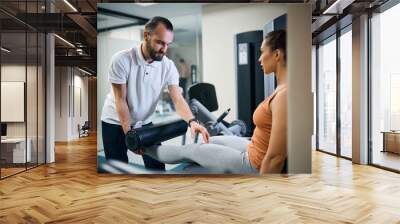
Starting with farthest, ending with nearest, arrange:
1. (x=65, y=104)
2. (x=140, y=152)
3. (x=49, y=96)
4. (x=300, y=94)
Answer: (x=65, y=104) → (x=49, y=96) → (x=140, y=152) → (x=300, y=94)

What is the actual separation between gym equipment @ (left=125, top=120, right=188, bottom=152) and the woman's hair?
69.7 inches

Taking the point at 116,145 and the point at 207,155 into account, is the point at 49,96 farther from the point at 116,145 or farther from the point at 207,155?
the point at 207,155

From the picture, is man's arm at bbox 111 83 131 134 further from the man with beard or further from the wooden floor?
the wooden floor

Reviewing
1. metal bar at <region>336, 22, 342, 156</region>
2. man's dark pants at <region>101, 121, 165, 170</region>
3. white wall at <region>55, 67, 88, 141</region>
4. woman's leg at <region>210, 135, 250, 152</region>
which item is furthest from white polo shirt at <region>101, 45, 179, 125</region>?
white wall at <region>55, 67, 88, 141</region>

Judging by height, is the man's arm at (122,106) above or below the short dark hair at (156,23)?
below

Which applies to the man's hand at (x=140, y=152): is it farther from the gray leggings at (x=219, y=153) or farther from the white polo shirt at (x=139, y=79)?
the white polo shirt at (x=139, y=79)

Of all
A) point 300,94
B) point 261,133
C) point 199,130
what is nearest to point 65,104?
point 199,130

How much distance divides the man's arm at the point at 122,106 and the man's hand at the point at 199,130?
963 mm

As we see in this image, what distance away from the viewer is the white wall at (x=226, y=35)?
234 inches

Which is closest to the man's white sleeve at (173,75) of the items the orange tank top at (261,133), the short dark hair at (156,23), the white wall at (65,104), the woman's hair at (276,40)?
the short dark hair at (156,23)

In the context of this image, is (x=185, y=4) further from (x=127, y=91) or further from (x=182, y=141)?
(x=182, y=141)

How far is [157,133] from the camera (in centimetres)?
596

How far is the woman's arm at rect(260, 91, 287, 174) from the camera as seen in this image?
580 cm

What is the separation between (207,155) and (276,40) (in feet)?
Result: 6.67
